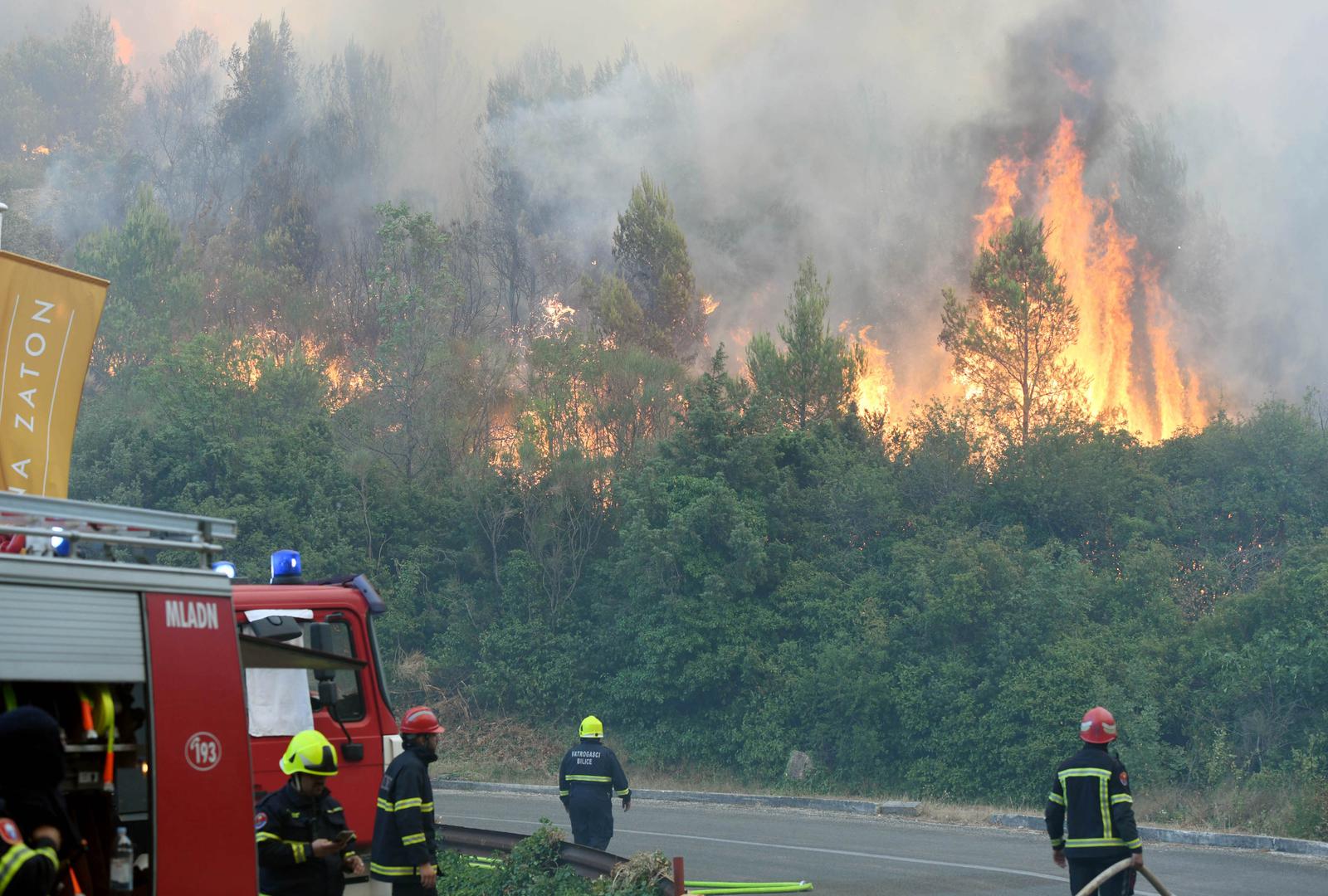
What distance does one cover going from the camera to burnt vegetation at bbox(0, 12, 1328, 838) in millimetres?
25812

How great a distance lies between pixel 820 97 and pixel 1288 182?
2164 centimetres

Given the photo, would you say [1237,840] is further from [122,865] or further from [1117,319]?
[1117,319]

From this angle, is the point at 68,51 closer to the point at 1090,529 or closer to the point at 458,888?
the point at 1090,529

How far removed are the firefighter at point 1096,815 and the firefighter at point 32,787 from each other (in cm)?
669

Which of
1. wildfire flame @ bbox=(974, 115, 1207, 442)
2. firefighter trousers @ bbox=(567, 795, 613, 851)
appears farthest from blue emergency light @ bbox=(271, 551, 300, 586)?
wildfire flame @ bbox=(974, 115, 1207, 442)

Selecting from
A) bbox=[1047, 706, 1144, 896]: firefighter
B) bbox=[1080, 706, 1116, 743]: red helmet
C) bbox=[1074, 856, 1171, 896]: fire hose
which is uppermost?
bbox=[1080, 706, 1116, 743]: red helmet

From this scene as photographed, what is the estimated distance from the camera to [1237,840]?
1786 centimetres

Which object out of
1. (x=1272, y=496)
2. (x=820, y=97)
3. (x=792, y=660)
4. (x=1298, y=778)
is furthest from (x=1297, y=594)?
(x=820, y=97)

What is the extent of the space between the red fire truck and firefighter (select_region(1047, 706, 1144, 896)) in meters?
5.69

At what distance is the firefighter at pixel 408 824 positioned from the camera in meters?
8.26

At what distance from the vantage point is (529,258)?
193ft

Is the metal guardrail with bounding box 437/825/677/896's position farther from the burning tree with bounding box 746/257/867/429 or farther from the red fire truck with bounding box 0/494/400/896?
the burning tree with bounding box 746/257/867/429

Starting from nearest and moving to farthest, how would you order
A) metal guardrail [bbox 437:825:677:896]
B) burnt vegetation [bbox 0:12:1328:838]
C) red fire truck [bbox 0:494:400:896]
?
red fire truck [bbox 0:494:400:896]
metal guardrail [bbox 437:825:677:896]
burnt vegetation [bbox 0:12:1328:838]

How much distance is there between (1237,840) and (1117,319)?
96.5ft
